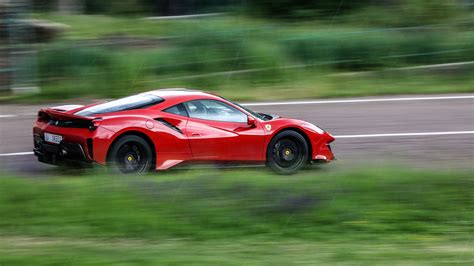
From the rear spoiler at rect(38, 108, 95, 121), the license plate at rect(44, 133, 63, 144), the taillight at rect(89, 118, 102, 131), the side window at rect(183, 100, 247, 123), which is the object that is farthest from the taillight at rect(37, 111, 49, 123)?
the side window at rect(183, 100, 247, 123)

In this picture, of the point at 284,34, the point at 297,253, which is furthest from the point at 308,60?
the point at 297,253

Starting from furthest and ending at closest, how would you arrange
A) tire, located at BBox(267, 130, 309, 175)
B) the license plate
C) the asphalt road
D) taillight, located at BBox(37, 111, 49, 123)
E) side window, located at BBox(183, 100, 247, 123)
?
the asphalt road → tire, located at BBox(267, 130, 309, 175) → side window, located at BBox(183, 100, 247, 123) → taillight, located at BBox(37, 111, 49, 123) → the license plate

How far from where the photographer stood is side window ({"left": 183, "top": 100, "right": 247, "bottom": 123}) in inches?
411

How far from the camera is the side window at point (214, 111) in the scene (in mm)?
10438

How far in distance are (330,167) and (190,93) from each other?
2.12 meters

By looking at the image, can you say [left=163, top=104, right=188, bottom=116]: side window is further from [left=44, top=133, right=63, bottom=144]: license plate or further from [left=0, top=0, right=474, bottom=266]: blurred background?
[left=44, top=133, right=63, bottom=144]: license plate

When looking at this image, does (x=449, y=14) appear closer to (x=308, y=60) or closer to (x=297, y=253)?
(x=308, y=60)

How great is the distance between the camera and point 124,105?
10234mm

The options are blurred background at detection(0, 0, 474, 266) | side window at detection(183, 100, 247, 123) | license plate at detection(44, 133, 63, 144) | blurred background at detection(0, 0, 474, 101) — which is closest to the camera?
blurred background at detection(0, 0, 474, 266)

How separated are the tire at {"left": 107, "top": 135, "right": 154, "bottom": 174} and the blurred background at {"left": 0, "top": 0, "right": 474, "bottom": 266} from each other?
0.34 meters

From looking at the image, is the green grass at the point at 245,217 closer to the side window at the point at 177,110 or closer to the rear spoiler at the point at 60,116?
the rear spoiler at the point at 60,116

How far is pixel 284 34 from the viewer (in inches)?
744

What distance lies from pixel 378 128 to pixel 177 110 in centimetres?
473

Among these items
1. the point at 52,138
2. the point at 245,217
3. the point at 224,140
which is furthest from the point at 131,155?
the point at 245,217
